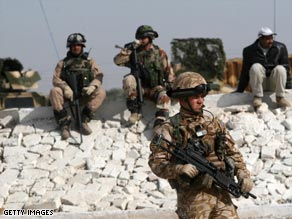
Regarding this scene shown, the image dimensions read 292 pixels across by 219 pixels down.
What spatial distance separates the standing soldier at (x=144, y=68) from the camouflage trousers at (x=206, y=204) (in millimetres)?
4171

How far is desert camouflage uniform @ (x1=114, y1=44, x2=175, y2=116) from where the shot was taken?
27.9ft

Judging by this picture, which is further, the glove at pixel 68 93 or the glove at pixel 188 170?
the glove at pixel 68 93

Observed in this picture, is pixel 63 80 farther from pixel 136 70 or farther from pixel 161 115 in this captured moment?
pixel 161 115

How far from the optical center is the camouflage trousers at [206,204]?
422 centimetres

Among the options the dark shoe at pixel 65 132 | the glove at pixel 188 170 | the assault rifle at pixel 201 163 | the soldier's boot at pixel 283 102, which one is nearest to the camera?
the glove at pixel 188 170

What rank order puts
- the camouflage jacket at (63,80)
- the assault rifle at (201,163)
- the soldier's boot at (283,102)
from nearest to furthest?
the assault rifle at (201,163), the camouflage jacket at (63,80), the soldier's boot at (283,102)

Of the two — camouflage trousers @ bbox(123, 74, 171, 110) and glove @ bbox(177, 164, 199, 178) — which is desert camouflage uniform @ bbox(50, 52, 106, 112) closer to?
camouflage trousers @ bbox(123, 74, 171, 110)

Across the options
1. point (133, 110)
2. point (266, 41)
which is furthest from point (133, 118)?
point (266, 41)

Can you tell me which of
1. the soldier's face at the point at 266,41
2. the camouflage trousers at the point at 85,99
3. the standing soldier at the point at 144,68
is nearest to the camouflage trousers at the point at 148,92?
the standing soldier at the point at 144,68

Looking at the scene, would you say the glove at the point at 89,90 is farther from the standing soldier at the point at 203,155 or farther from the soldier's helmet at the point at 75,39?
the standing soldier at the point at 203,155

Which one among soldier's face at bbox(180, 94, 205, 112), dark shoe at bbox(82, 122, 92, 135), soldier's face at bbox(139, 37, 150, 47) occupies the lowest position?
dark shoe at bbox(82, 122, 92, 135)

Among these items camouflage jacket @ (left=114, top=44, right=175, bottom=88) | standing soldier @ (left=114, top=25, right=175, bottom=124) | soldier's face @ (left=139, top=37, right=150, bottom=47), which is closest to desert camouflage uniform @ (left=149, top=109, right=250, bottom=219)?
standing soldier @ (left=114, top=25, right=175, bottom=124)

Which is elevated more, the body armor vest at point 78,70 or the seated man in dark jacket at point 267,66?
the body armor vest at point 78,70

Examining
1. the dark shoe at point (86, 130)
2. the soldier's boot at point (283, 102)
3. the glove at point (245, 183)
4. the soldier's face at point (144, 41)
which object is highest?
the glove at point (245, 183)
